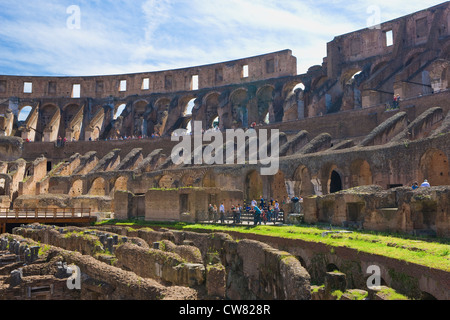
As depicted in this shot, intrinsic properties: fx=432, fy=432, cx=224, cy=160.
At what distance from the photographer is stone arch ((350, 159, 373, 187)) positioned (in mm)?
23406

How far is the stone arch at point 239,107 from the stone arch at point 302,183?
17.0 metres

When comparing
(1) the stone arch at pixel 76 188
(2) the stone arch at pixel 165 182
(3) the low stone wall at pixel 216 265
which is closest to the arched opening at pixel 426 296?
(3) the low stone wall at pixel 216 265

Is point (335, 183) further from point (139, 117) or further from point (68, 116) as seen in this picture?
point (68, 116)

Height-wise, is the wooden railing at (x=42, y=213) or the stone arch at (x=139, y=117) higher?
the stone arch at (x=139, y=117)

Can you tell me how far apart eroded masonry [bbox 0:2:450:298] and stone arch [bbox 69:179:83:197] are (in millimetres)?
94

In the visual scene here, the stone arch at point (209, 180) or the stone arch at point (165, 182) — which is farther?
the stone arch at point (165, 182)

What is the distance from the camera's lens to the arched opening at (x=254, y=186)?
29062mm

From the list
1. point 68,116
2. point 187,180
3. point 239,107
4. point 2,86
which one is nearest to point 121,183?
point 187,180

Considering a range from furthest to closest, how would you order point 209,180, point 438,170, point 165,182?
point 165,182
point 209,180
point 438,170

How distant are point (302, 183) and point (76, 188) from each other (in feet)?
71.0

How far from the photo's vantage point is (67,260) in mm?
11414

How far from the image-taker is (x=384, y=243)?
1225cm

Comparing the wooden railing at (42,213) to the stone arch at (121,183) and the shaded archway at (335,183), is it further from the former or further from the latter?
the shaded archway at (335,183)
